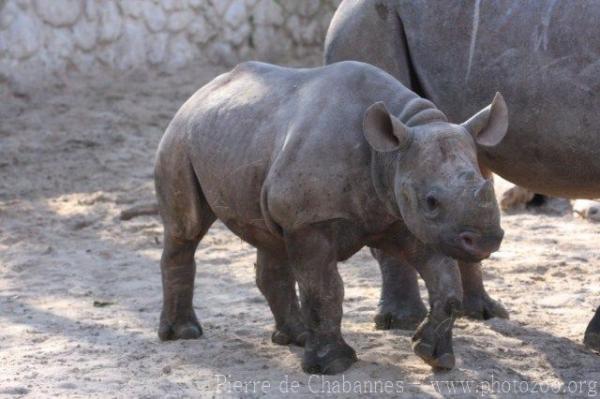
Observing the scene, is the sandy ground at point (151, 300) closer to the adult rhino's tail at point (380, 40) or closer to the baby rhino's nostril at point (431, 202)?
the baby rhino's nostril at point (431, 202)

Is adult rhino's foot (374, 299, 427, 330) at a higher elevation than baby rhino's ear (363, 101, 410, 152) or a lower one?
lower

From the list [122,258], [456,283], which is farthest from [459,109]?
[122,258]

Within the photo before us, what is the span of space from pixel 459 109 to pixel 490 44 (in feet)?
1.07

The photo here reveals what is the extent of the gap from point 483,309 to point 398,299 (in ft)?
1.45

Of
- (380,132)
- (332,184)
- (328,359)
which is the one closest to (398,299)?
(328,359)

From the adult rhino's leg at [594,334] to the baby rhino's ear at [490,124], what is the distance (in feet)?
3.34

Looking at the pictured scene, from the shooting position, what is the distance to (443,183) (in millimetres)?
4434

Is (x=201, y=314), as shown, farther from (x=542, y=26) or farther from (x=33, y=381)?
(x=542, y=26)

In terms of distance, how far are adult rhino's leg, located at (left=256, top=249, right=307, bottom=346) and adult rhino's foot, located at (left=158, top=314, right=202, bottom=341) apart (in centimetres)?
35

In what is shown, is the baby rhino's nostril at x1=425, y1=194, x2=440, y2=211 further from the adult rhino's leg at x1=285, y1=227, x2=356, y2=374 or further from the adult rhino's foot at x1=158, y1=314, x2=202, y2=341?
the adult rhino's foot at x1=158, y1=314, x2=202, y2=341

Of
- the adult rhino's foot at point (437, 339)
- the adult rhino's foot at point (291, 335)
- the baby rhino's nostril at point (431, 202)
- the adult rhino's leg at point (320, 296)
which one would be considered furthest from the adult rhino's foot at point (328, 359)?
the baby rhino's nostril at point (431, 202)

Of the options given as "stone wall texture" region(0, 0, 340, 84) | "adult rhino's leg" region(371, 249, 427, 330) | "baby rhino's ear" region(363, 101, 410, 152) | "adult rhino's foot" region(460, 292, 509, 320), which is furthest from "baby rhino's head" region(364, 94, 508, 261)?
"stone wall texture" region(0, 0, 340, 84)

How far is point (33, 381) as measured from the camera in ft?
16.0

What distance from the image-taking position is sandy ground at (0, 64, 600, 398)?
191 inches
